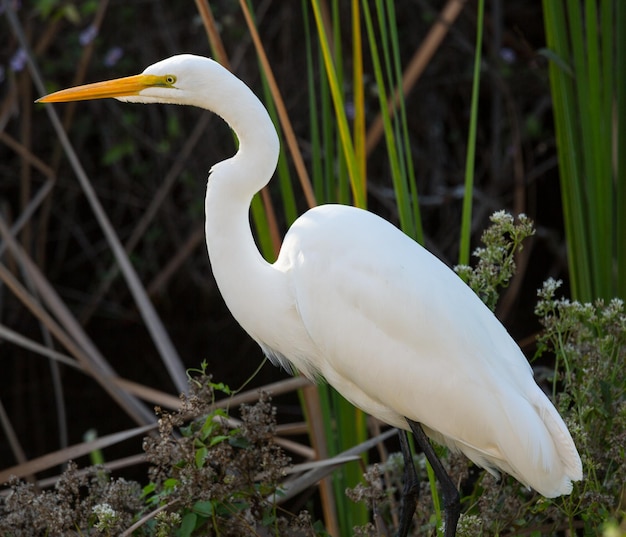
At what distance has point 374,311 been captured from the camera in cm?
215

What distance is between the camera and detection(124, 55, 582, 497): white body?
2080 mm

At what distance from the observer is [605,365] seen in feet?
7.22

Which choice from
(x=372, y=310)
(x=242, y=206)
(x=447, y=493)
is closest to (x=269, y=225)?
(x=242, y=206)

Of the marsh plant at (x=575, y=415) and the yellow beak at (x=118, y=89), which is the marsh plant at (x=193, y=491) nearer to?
the marsh plant at (x=575, y=415)

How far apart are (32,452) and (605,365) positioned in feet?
10.7

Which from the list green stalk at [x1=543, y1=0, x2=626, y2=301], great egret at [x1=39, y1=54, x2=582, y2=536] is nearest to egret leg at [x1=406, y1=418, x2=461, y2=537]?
great egret at [x1=39, y1=54, x2=582, y2=536]

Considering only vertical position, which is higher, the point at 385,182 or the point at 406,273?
the point at 385,182

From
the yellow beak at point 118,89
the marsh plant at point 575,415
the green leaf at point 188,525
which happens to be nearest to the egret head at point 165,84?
the yellow beak at point 118,89

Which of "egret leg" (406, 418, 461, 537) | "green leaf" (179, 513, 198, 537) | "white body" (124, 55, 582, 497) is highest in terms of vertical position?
"white body" (124, 55, 582, 497)

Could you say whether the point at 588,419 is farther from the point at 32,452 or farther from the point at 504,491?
the point at 32,452

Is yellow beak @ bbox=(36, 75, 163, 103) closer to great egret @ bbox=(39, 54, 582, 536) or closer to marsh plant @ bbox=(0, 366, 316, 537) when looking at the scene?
great egret @ bbox=(39, 54, 582, 536)

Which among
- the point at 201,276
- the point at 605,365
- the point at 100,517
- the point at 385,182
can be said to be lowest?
the point at 100,517

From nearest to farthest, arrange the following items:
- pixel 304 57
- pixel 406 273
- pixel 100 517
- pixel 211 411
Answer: pixel 100 517, pixel 406 273, pixel 211 411, pixel 304 57

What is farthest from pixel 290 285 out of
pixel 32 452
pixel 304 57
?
pixel 304 57
